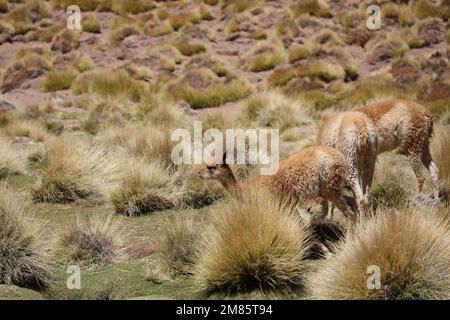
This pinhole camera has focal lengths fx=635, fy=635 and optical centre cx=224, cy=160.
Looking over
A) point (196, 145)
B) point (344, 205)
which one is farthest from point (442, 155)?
point (196, 145)

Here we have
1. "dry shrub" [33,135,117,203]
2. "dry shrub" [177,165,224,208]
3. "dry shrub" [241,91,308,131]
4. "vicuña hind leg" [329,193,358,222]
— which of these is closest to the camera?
"vicuña hind leg" [329,193,358,222]

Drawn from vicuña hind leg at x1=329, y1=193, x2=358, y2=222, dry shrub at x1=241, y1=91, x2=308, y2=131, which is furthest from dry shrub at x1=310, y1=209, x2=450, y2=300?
dry shrub at x1=241, y1=91, x2=308, y2=131

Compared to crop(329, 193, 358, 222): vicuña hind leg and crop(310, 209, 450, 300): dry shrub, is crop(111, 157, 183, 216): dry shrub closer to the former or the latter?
crop(329, 193, 358, 222): vicuña hind leg

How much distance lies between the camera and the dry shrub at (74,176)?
921cm

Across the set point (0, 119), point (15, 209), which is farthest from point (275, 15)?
point (15, 209)

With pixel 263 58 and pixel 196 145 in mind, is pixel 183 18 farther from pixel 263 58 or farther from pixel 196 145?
pixel 196 145

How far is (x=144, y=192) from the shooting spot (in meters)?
8.57

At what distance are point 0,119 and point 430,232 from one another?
12.2 meters

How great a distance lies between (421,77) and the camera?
16.9 metres

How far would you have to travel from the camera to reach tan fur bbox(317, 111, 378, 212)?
6730 mm

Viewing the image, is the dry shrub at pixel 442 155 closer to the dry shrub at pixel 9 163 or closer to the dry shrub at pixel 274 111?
the dry shrub at pixel 274 111

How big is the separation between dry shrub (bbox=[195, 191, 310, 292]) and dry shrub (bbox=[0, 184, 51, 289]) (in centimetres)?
150

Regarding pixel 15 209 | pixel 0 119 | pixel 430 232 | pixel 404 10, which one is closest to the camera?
pixel 430 232
